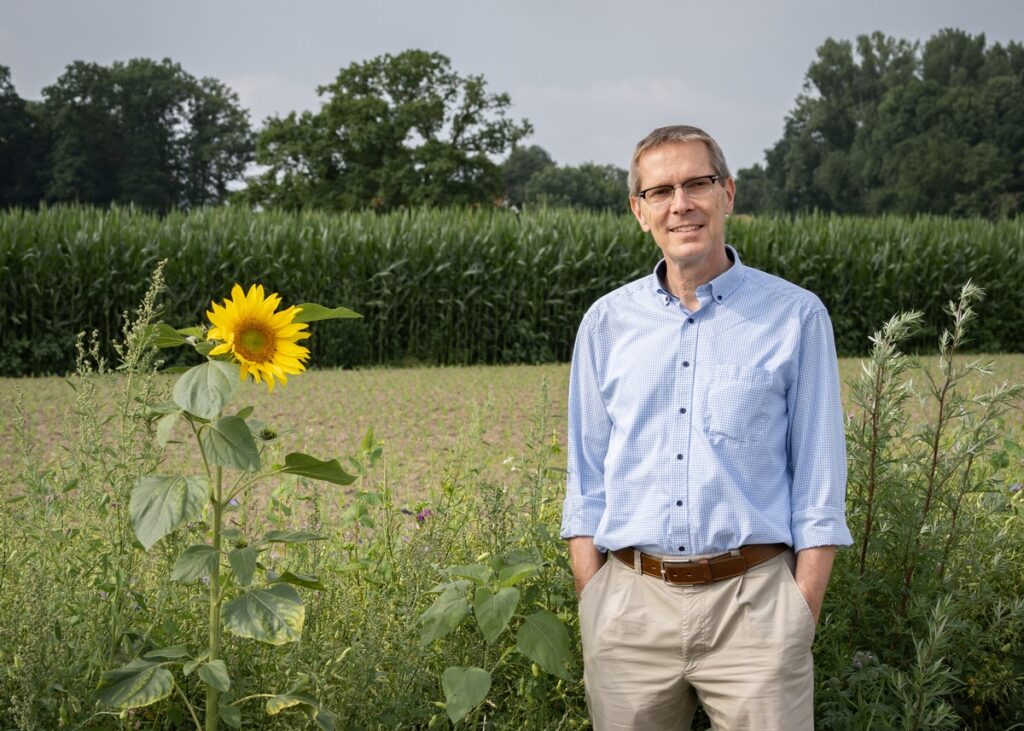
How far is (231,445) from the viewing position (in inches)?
81.5

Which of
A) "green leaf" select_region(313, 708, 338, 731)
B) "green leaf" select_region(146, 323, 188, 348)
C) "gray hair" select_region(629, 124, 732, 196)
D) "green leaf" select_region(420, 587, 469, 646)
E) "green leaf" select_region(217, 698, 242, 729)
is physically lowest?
"green leaf" select_region(217, 698, 242, 729)

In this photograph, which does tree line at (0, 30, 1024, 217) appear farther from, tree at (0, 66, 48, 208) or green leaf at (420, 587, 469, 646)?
green leaf at (420, 587, 469, 646)

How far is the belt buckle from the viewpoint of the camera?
221cm

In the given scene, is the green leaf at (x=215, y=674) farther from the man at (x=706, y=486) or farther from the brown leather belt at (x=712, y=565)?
the brown leather belt at (x=712, y=565)

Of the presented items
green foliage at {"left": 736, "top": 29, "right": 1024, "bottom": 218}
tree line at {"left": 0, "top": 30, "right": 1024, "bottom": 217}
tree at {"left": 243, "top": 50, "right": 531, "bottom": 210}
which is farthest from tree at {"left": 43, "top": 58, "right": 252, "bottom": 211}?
green foliage at {"left": 736, "top": 29, "right": 1024, "bottom": 218}

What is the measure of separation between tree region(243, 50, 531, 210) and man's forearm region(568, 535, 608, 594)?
35.4 metres

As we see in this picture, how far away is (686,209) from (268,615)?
129cm

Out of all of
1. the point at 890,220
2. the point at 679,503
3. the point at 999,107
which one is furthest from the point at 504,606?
the point at 999,107

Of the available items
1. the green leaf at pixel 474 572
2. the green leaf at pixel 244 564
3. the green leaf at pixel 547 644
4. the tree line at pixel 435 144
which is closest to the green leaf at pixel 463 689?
the green leaf at pixel 547 644

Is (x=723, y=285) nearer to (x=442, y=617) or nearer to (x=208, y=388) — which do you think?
(x=442, y=617)

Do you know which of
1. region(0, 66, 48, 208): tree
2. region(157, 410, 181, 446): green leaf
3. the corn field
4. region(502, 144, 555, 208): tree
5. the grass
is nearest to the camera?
region(157, 410, 181, 446): green leaf

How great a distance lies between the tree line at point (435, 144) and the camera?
3941 cm

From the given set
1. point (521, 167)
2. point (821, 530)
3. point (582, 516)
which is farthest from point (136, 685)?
point (521, 167)

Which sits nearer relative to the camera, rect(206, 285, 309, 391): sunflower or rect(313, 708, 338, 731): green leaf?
rect(206, 285, 309, 391): sunflower
